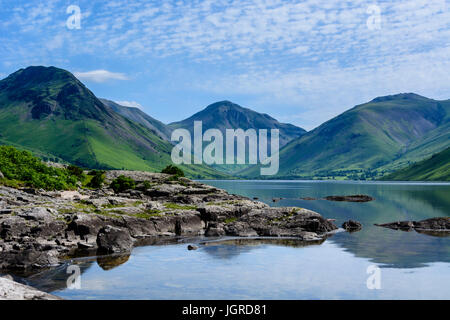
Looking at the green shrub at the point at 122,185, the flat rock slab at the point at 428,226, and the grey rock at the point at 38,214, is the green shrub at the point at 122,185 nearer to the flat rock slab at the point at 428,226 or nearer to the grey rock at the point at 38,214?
the grey rock at the point at 38,214

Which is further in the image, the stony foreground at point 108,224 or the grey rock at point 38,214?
the grey rock at point 38,214

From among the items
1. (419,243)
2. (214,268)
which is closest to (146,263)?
→ (214,268)

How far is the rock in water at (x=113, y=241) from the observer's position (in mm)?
57312

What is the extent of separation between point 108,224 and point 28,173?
47.3m

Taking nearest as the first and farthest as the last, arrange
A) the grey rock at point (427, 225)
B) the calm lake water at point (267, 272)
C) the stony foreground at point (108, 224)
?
the calm lake water at point (267, 272)
the stony foreground at point (108, 224)
the grey rock at point (427, 225)

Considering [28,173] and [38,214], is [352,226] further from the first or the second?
[28,173]

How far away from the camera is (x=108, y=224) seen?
223 ft

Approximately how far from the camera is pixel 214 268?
4831cm

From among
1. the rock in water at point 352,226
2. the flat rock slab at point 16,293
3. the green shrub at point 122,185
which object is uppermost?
the green shrub at point 122,185

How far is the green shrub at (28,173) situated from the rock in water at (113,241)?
4625cm

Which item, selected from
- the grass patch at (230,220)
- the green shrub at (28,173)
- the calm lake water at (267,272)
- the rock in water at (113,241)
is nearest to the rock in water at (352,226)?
the calm lake water at (267,272)
